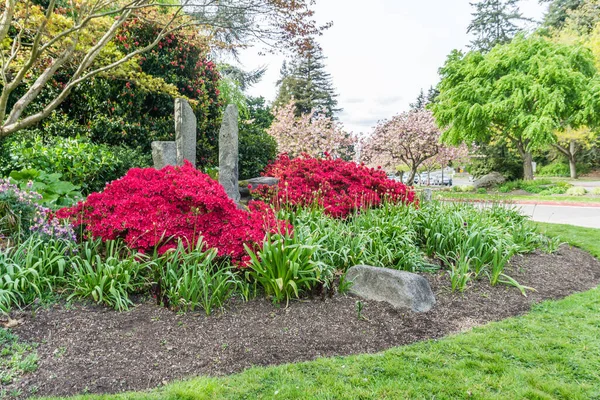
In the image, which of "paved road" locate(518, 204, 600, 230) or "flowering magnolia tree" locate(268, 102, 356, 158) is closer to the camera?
"paved road" locate(518, 204, 600, 230)

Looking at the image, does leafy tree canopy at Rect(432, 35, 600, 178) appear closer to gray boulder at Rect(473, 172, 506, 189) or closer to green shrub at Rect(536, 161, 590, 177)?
gray boulder at Rect(473, 172, 506, 189)

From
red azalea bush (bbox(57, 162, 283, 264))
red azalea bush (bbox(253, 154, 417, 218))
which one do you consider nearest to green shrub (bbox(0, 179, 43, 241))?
red azalea bush (bbox(57, 162, 283, 264))

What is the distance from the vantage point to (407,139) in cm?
1994

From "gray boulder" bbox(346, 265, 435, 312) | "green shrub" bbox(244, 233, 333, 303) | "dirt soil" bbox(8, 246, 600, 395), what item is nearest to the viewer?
"dirt soil" bbox(8, 246, 600, 395)

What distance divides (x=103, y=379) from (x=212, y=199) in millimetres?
1816

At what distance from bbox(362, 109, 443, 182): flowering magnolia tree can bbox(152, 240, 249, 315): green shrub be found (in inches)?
682

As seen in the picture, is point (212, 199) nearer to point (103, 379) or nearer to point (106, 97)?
point (103, 379)

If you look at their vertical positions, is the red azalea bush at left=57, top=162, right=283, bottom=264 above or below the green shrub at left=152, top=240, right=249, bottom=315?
above

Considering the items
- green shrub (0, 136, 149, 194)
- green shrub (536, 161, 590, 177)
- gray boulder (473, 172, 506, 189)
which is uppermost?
green shrub (536, 161, 590, 177)

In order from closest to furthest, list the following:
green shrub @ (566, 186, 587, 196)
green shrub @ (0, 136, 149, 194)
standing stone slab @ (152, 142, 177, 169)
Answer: green shrub @ (0, 136, 149, 194)
standing stone slab @ (152, 142, 177, 169)
green shrub @ (566, 186, 587, 196)

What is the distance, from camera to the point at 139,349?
2.58m

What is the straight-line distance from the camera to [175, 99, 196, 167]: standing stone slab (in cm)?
692

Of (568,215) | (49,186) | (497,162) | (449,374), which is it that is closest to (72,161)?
(49,186)

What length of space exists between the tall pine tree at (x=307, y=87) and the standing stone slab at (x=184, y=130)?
30.2 m
